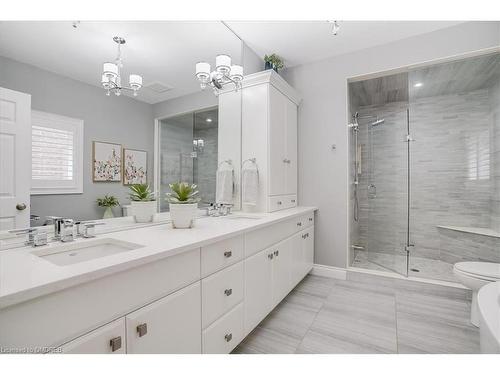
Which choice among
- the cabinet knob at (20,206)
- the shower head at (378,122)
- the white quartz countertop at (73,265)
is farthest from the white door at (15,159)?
the shower head at (378,122)

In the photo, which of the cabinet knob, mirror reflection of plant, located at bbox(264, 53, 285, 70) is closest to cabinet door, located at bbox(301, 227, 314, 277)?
mirror reflection of plant, located at bbox(264, 53, 285, 70)

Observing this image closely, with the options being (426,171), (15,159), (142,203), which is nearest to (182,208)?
(142,203)

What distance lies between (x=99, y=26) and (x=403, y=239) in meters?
3.62

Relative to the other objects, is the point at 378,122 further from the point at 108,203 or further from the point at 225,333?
the point at 108,203

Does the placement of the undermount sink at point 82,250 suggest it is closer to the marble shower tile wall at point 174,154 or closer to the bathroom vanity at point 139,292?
Result: the bathroom vanity at point 139,292

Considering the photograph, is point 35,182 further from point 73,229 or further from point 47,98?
point 47,98

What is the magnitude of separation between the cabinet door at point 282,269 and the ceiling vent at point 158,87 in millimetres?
1373

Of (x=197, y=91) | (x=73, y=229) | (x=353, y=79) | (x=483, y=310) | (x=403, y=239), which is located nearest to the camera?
(x=483, y=310)

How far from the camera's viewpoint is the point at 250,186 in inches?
93.0

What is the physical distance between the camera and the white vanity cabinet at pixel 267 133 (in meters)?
2.40

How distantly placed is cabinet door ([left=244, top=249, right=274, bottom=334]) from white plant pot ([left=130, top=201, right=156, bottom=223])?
70 centimetres

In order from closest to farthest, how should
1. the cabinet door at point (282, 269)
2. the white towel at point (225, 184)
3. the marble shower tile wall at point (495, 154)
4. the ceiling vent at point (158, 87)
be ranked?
1. the ceiling vent at point (158, 87)
2. the cabinet door at point (282, 269)
3. the white towel at point (225, 184)
4. the marble shower tile wall at point (495, 154)

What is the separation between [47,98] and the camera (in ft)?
3.74
